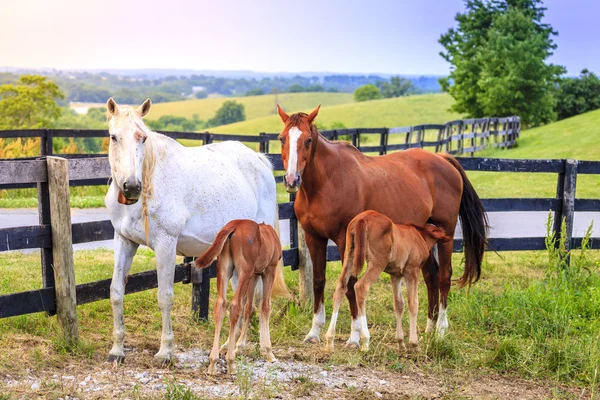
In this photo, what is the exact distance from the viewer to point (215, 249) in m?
5.01

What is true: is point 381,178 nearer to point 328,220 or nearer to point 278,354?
point 328,220

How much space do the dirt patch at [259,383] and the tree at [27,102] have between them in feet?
110

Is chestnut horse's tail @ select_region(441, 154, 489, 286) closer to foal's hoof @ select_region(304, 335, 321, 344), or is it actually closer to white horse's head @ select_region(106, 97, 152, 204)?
foal's hoof @ select_region(304, 335, 321, 344)

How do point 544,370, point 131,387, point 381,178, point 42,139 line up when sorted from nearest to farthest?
point 131,387, point 544,370, point 381,178, point 42,139

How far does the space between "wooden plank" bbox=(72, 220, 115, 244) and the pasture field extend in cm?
76

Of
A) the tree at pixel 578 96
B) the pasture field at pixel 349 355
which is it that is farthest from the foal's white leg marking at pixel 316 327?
the tree at pixel 578 96

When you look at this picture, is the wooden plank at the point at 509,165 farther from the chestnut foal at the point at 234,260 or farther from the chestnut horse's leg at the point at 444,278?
the chestnut foal at the point at 234,260

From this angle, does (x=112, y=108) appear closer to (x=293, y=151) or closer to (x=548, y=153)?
(x=293, y=151)

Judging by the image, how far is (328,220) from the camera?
614cm

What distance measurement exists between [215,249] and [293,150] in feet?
4.01

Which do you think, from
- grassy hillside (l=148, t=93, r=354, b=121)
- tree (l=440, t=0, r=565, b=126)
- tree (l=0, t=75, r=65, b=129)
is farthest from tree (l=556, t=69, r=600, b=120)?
grassy hillside (l=148, t=93, r=354, b=121)

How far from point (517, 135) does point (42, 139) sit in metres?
25.7

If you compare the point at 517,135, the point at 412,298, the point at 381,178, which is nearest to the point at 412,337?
the point at 412,298

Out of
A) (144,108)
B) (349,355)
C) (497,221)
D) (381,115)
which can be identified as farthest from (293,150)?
(381,115)
